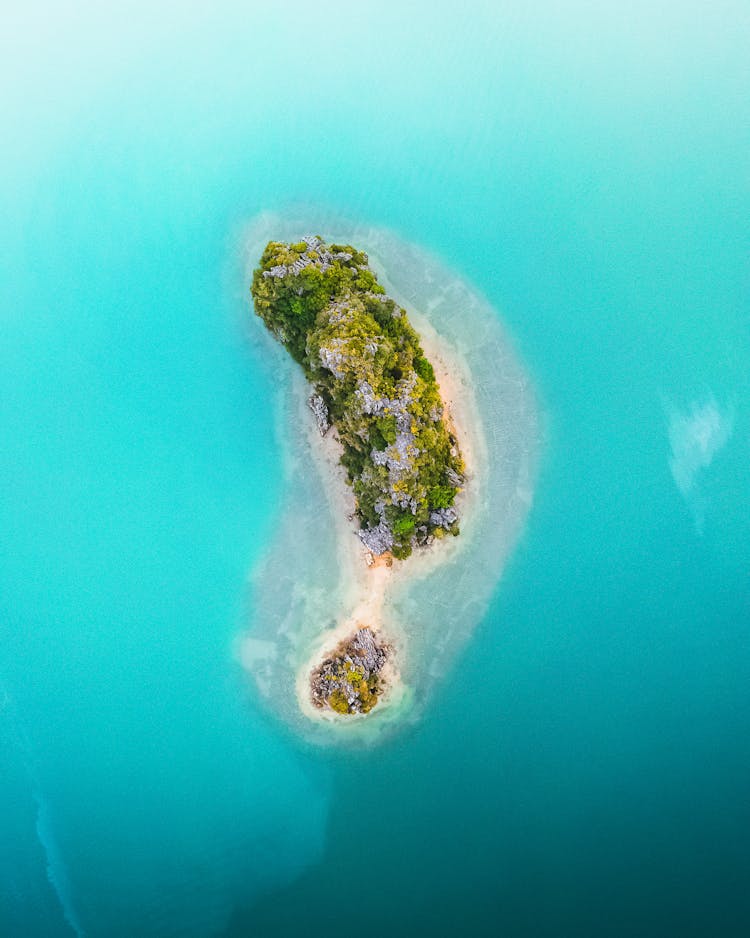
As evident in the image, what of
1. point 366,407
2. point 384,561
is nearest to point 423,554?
point 384,561

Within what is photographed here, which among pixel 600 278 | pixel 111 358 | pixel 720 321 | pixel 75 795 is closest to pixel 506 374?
pixel 600 278

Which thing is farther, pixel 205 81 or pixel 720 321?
pixel 205 81

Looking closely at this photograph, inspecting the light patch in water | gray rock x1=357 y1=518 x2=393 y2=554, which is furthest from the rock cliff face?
the light patch in water

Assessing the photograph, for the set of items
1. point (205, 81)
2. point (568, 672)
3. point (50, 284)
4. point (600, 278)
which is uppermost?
point (205, 81)

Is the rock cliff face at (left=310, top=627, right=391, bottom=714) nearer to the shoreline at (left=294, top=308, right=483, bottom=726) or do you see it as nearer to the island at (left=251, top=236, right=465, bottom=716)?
the island at (left=251, top=236, right=465, bottom=716)

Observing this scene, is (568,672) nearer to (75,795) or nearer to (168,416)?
(168,416)

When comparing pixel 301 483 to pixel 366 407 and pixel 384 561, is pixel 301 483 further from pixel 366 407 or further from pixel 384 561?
pixel 366 407
